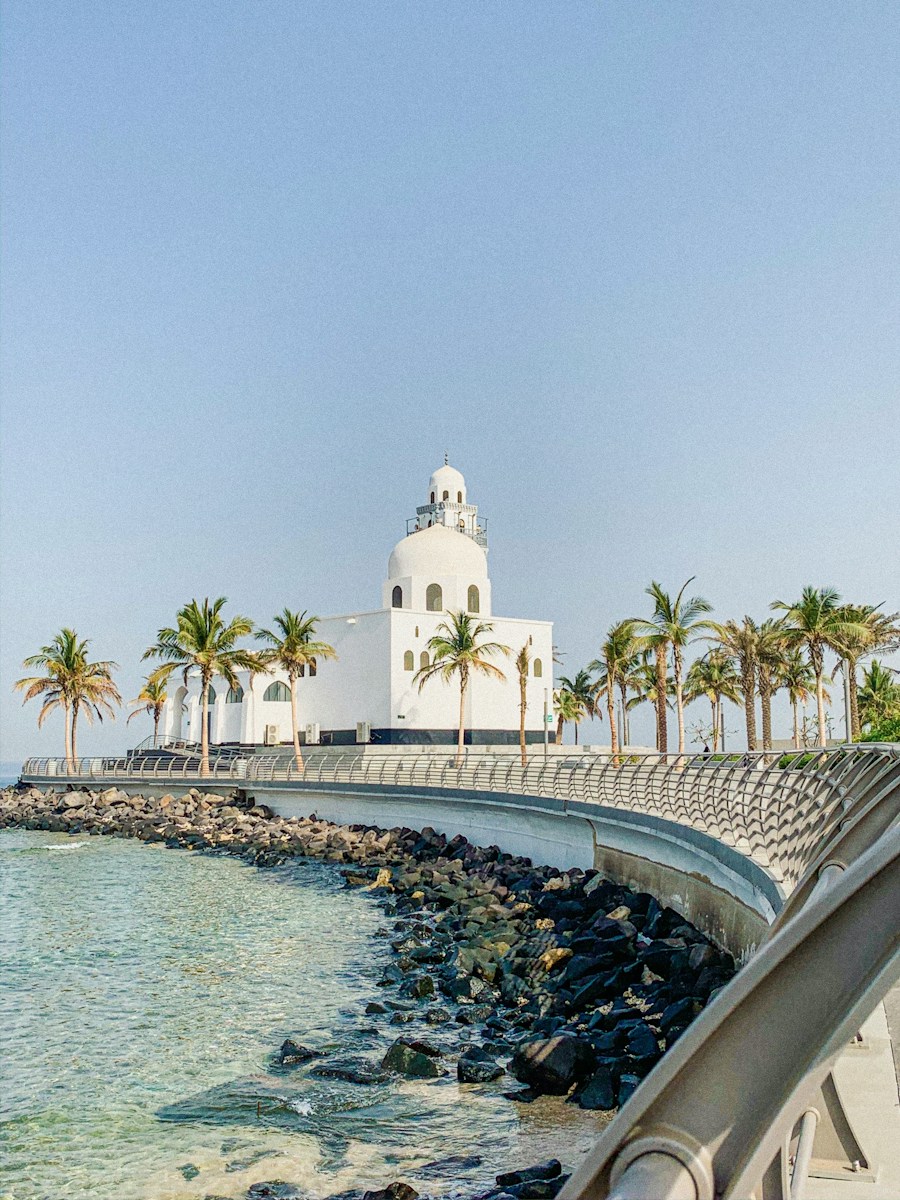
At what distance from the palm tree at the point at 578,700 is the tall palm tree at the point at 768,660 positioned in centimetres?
2124

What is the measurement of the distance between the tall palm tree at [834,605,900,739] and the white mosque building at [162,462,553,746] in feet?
53.7

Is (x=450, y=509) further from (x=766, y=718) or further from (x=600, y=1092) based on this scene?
(x=600, y=1092)

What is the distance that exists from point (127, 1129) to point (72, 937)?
11.3 m

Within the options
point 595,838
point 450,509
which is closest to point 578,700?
point 450,509

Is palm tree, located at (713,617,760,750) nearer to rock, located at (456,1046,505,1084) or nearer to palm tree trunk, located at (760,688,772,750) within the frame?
palm tree trunk, located at (760,688,772,750)

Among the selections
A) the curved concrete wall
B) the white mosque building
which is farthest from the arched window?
the curved concrete wall

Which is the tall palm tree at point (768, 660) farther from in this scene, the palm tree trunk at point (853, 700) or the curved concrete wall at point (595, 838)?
the curved concrete wall at point (595, 838)

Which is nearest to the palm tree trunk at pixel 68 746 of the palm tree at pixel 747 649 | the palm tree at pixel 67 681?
the palm tree at pixel 67 681

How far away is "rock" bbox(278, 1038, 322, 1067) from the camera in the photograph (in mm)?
11891

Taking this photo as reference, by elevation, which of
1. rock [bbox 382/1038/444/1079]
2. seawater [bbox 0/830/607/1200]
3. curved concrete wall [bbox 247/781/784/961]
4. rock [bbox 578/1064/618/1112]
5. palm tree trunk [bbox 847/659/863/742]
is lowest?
seawater [bbox 0/830/607/1200]

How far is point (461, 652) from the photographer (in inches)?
1866

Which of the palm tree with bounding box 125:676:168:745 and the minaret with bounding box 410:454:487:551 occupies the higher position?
the minaret with bounding box 410:454:487:551

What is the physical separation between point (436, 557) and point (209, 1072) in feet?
153

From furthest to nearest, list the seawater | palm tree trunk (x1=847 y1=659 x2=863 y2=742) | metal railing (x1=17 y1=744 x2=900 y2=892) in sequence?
palm tree trunk (x1=847 y1=659 x2=863 y2=742) → the seawater → metal railing (x1=17 y1=744 x2=900 y2=892)
